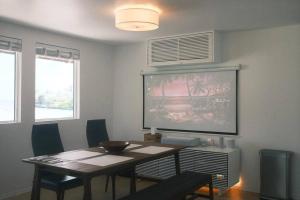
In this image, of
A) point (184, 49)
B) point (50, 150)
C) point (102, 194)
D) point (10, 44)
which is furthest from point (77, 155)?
point (184, 49)

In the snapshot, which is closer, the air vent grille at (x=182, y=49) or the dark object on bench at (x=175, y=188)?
the dark object on bench at (x=175, y=188)

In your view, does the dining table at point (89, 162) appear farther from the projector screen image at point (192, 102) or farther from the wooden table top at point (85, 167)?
the projector screen image at point (192, 102)

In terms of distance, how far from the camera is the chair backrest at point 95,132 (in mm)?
4324

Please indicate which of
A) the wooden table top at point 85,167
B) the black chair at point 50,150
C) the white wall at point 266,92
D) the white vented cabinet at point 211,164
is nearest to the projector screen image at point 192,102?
the white wall at point 266,92

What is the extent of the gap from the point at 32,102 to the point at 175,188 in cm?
238

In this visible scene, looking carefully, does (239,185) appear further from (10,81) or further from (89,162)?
(10,81)

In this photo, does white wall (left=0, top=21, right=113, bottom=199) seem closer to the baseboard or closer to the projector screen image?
the baseboard

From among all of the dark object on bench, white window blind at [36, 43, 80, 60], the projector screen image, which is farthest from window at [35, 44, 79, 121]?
the dark object on bench

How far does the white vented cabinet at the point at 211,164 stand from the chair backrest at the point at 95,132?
2.89 ft

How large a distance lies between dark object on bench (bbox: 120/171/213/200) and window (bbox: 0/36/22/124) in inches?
85.8

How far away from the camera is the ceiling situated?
3.04 m

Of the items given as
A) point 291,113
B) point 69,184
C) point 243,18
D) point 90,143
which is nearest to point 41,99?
point 90,143

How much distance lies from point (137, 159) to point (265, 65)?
2.36 metres

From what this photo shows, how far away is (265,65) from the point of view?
4.08 meters
